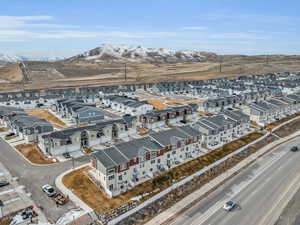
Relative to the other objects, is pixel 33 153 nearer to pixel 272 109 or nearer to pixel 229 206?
pixel 229 206

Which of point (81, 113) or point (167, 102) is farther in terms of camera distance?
point (167, 102)

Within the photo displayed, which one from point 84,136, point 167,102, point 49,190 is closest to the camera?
point 49,190

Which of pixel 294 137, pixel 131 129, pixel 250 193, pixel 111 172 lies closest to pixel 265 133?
pixel 294 137

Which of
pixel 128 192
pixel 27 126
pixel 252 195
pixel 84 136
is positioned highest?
pixel 27 126

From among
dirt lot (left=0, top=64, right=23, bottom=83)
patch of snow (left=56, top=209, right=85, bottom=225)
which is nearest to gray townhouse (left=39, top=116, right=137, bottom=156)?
patch of snow (left=56, top=209, right=85, bottom=225)

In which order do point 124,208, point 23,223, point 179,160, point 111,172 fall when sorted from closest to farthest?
point 23,223 → point 124,208 → point 111,172 → point 179,160

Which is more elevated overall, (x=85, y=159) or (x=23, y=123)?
(x=23, y=123)

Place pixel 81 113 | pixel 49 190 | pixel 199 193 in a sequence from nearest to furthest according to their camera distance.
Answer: pixel 49 190 → pixel 199 193 → pixel 81 113

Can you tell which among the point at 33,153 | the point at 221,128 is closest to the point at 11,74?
the point at 33,153

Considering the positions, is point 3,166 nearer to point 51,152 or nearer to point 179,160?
point 51,152
